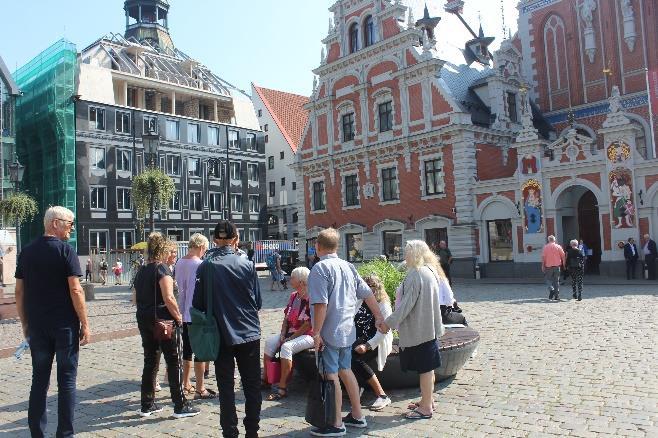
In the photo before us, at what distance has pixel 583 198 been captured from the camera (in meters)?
26.2

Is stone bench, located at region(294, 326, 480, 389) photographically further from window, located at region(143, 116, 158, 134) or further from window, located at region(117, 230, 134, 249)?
window, located at region(143, 116, 158, 134)

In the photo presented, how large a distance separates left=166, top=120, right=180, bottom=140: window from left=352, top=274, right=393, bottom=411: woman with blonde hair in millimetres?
42563

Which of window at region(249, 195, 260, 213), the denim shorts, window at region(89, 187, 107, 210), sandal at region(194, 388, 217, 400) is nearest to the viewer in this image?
the denim shorts

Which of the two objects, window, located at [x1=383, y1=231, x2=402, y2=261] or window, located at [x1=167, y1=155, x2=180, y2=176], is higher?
window, located at [x1=167, y1=155, x2=180, y2=176]

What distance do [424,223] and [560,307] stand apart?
49.3ft

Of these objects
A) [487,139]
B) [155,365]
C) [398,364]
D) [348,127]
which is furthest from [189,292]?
[348,127]

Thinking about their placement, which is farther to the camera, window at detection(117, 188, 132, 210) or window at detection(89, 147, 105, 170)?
window at detection(117, 188, 132, 210)

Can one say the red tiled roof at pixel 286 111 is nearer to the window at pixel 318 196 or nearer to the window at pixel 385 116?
the window at pixel 318 196

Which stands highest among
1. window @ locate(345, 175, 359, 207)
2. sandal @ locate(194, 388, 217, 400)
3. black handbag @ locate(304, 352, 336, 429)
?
window @ locate(345, 175, 359, 207)

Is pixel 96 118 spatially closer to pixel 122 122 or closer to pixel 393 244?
pixel 122 122

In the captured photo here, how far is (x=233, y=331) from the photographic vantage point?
503cm

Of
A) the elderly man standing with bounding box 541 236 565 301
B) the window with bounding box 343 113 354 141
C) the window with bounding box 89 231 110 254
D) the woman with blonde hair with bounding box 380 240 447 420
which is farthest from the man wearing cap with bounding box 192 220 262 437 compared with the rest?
the window with bounding box 89 231 110 254

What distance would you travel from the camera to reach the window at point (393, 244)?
30.5 meters

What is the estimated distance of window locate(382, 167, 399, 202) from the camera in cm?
3073
